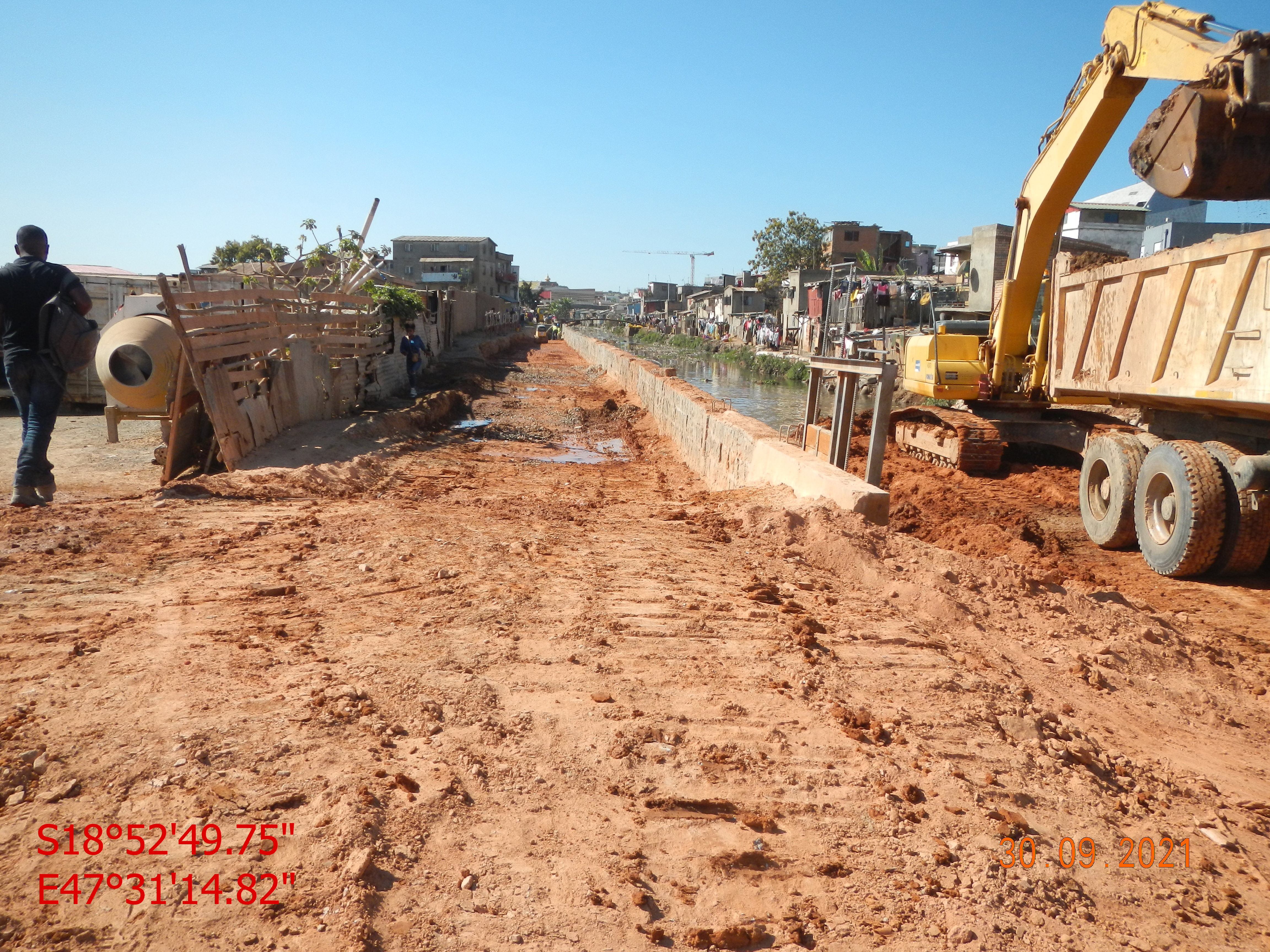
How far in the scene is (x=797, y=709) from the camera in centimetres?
370

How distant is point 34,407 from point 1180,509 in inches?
363

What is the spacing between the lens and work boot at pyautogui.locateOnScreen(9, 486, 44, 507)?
6441 millimetres

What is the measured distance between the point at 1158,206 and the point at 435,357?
4542 cm

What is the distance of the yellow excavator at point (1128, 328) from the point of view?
5.98m

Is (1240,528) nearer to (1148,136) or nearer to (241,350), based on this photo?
(1148,136)

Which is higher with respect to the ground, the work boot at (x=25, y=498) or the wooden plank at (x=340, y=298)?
the wooden plank at (x=340, y=298)

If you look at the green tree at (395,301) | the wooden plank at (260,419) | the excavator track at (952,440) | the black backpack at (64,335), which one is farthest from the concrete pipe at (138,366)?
the excavator track at (952,440)

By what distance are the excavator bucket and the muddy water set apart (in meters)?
6.96

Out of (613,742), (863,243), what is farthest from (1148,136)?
(863,243)

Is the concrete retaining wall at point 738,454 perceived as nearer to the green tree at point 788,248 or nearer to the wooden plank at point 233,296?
the wooden plank at point 233,296

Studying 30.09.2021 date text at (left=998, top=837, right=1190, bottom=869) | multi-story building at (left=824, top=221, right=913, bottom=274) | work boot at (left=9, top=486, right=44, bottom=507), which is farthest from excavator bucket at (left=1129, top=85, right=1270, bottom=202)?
multi-story building at (left=824, top=221, right=913, bottom=274)

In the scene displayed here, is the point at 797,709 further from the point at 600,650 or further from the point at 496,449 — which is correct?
the point at 496,449

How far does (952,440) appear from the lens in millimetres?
11594

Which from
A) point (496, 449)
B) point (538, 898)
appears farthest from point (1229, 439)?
point (496, 449)
